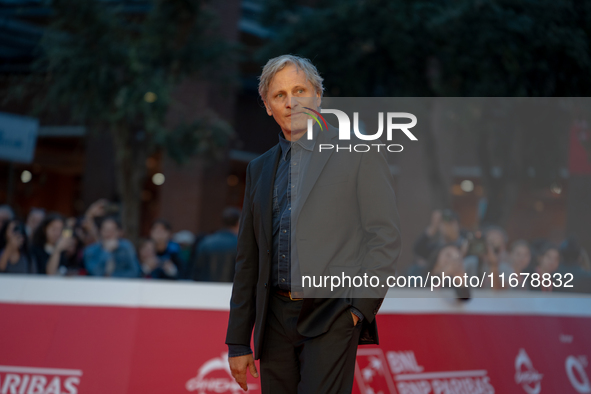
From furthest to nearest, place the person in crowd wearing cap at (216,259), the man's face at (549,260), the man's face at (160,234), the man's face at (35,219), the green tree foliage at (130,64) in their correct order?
the green tree foliage at (130,64) < the man's face at (160,234) < the man's face at (35,219) < the person in crowd wearing cap at (216,259) < the man's face at (549,260)

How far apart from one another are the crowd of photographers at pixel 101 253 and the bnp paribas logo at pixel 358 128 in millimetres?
3950

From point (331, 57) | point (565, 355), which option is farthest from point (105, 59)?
point (565, 355)

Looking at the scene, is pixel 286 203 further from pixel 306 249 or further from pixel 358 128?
pixel 358 128

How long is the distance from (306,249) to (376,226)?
0.28 m

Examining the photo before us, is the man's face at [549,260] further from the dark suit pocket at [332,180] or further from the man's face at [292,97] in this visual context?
the man's face at [292,97]

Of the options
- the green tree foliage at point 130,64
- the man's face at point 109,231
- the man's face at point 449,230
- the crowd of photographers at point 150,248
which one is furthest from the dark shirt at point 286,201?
the green tree foliage at point 130,64

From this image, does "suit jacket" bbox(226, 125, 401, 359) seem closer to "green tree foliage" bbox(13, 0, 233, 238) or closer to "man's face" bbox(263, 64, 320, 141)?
"man's face" bbox(263, 64, 320, 141)

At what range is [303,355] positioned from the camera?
2.29 m

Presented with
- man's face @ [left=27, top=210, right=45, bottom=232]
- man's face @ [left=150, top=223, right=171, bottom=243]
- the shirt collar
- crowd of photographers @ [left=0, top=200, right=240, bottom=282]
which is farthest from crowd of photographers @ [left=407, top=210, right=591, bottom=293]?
man's face @ [left=27, top=210, right=45, bottom=232]

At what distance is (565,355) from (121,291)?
3296mm

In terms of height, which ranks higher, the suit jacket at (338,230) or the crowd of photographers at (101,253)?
the crowd of photographers at (101,253)

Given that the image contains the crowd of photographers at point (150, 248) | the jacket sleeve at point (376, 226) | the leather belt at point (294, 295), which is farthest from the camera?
the crowd of photographers at point (150, 248)

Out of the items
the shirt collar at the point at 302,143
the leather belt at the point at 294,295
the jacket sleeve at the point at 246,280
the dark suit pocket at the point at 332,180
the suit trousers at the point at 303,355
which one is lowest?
the suit trousers at the point at 303,355

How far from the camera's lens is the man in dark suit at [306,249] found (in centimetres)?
221
